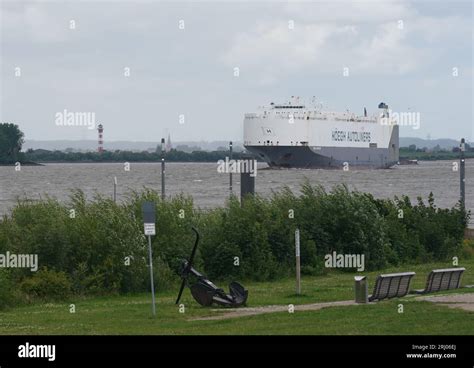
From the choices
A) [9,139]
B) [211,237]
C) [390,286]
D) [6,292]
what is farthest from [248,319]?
[9,139]

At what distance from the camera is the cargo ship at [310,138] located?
11750 centimetres

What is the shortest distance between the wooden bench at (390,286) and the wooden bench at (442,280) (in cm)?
64

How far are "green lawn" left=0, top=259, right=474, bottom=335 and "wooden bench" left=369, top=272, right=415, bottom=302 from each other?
0.79ft

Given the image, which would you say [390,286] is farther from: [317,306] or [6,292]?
[6,292]

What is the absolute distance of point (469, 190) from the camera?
7494 cm

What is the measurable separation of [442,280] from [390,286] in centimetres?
164

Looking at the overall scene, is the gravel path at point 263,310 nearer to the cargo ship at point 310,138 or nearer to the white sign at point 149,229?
the white sign at point 149,229

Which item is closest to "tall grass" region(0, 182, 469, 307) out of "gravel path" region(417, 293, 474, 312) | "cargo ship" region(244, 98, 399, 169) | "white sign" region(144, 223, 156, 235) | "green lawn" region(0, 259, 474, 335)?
"green lawn" region(0, 259, 474, 335)

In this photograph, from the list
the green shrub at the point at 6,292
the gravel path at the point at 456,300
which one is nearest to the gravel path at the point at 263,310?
the gravel path at the point at 456,300

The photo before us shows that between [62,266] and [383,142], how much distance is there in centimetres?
11669

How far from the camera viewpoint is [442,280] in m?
19.9
